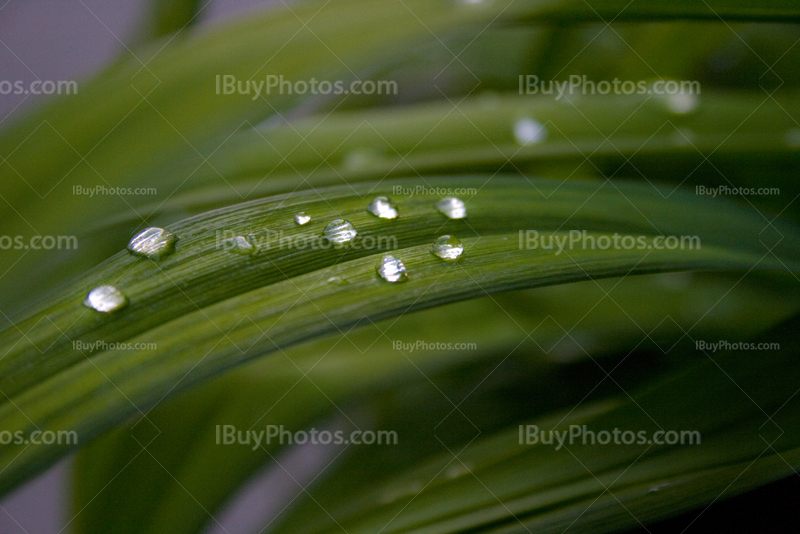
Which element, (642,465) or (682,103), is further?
(682,103)

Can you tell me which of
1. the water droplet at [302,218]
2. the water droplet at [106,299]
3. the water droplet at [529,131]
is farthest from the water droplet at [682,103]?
the water droplet at [106,299]

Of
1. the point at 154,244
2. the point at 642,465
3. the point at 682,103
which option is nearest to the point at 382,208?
the point at 154,244

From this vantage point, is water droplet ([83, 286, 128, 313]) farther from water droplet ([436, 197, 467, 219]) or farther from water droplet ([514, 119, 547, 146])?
water droplet ([514, 119, 547, 146])

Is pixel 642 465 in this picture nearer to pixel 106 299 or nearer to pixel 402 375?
pixel 402 375

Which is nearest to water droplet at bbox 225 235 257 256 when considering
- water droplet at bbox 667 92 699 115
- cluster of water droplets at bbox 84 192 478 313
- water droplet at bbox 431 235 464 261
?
cluster of water droplets at bbox 84 192 478 313

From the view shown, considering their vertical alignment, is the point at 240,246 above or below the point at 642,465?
above

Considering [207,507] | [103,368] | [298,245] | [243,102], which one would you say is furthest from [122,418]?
[207,507]
